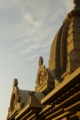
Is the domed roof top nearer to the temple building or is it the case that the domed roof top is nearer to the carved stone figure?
the temple building

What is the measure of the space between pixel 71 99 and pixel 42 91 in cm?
1368

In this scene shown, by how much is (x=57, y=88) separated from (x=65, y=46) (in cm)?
1897

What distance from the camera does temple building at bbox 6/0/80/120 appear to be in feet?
40.9

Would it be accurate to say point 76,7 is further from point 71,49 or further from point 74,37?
point 71,49

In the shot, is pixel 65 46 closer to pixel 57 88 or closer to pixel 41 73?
pixel 41 73

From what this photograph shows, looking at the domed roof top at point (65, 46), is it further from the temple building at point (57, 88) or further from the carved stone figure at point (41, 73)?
the carved stone figure at point (41, 73)

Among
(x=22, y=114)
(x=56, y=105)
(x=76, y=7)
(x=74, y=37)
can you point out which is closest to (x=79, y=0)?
(x=76, y=7)

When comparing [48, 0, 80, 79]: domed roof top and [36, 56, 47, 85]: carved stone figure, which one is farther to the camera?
[36, 56, 47, 85]: carved stone figure

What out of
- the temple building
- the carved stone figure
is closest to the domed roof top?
the temple building

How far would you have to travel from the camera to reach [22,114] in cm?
1958

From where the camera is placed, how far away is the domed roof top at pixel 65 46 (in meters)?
24.8

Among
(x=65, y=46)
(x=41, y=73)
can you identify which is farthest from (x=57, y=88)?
(x=65, y=46)

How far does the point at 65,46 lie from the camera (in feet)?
101

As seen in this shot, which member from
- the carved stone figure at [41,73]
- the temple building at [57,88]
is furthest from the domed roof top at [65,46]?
the carved stone figure at [41,73]
